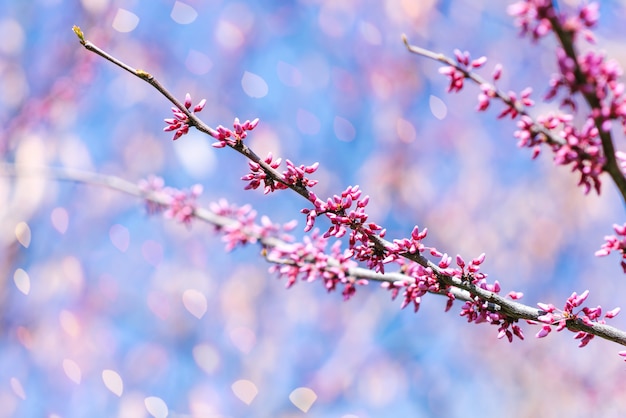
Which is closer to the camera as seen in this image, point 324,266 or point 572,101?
point 572,101

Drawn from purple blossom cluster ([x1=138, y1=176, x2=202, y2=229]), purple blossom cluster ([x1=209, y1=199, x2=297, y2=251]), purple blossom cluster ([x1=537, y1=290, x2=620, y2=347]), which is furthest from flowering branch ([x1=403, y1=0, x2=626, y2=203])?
purple blossom cluster ([x1=138, y1=176, x2=202, y2=229])

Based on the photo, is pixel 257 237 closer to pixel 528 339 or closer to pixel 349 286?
pixel 349 286

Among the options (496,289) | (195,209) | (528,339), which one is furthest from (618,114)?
(528,339)

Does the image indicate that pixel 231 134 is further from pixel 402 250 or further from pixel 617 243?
pixel 617 243

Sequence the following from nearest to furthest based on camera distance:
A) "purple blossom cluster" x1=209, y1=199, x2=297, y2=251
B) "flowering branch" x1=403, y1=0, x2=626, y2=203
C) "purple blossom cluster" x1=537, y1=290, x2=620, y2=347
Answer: "flowering branch" x1=403, y1=0, x2=626, y2=203, "purple blossom cluster" x1=537, y1=290, x2=620, y2=347, "purple blossom cluster" x1=209, y1=199, x2=297, y2=251

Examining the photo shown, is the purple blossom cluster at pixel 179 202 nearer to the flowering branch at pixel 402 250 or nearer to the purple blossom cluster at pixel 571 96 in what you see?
the flowering branch at pixel 402 250

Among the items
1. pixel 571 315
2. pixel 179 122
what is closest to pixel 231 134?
pixel 179 122

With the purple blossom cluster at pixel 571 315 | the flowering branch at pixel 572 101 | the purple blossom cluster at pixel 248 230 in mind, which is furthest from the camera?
the purple blossom cluster at pixel 248 230

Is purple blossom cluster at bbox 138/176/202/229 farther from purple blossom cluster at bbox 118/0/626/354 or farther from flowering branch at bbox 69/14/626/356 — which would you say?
flowering branch at bbox 69/14/626/356

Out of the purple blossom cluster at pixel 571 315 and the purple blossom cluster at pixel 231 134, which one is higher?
the purple blossom cluster at pixel 231 134

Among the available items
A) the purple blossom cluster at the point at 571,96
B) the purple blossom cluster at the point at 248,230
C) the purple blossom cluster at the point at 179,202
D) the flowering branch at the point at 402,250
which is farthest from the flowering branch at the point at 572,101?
the purple blossom cluster at the point at 179,202

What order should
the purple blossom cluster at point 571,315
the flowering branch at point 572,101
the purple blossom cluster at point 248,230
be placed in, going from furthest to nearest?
the purple blossom cluster at point 248,230, the purple blossom cluster at point 571,315, the flowering branch at point 572,101
